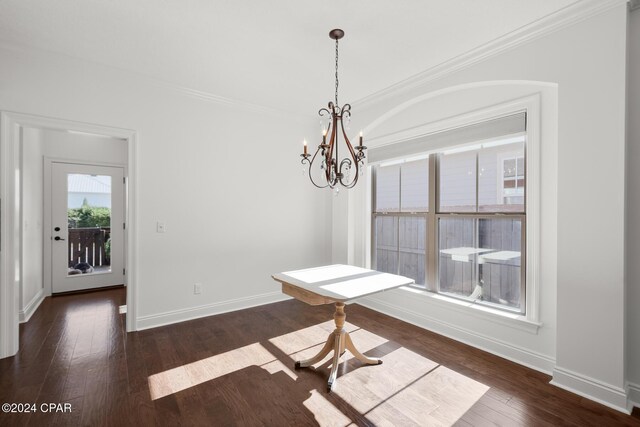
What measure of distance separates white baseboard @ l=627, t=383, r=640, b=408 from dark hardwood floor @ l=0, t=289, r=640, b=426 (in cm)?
12

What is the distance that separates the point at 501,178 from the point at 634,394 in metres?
1.80

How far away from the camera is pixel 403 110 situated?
11.8 feet

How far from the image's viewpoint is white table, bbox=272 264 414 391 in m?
2.24

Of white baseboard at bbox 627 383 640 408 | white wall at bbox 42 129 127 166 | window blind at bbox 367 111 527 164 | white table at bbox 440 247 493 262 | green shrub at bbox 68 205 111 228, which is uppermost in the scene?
white wall at bbox 42 129 127 166

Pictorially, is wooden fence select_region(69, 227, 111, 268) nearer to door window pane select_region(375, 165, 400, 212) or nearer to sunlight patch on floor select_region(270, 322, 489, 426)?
sunlight patch on floor select_region(270, 322, 489, 426)

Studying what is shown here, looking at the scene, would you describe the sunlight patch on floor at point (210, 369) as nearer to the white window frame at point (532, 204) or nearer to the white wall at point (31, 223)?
the white window frame at point (532, 204)

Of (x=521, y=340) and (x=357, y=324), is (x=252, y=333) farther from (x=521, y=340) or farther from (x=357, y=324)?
(x=521, y=340)

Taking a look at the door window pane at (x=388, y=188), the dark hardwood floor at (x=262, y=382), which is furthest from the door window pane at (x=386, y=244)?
the dark hardwood floor at (x=262, y=382)

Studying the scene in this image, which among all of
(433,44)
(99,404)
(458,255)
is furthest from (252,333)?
(433,44)

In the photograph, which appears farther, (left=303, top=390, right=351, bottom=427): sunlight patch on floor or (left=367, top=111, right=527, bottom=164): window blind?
(left=367, top=111, right=527, bottom=164): window blind

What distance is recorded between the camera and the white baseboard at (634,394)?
2.03 m

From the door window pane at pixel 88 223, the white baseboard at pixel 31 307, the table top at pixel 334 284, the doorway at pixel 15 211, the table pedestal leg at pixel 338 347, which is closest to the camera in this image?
the table top at pixel 334 284

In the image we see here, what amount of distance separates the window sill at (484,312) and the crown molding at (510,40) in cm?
230

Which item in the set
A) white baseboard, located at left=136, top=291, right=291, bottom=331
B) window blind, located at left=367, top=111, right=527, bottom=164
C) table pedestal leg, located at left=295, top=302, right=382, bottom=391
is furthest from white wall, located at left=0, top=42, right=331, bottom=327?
table pedestal leg, located at left=295, top=302, right=382, bottom=391
